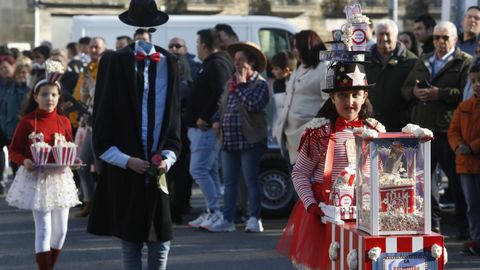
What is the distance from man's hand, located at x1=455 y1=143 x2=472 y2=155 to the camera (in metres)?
10.7

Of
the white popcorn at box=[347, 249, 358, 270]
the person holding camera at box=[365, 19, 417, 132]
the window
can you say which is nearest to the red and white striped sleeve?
the white popcorn at box=[347, 249, 358, 270]

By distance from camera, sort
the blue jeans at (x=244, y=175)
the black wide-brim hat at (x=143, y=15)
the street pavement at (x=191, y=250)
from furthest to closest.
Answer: the blue jeans at (x=244, y=175), the street pavement at (x=191, y=250), the black wide-brim hat at (x=143, y=15)

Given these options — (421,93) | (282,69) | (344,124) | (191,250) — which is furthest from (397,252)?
(282,69)

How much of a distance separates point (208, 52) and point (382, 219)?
7.44 metres

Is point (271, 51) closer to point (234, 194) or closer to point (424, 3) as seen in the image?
point (234, 194)

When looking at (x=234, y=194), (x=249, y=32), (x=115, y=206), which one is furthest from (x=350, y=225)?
(x=249, y=32)

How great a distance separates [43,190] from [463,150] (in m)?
3.89

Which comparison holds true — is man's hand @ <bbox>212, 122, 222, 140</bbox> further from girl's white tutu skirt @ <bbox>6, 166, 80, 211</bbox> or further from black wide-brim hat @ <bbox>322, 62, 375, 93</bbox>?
black wide-brim hat @ <bbox>322, 62, 375, 93</bbox>

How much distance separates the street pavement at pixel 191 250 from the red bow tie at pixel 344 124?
12.1 feet

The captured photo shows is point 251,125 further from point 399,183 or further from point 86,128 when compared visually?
point 399,183

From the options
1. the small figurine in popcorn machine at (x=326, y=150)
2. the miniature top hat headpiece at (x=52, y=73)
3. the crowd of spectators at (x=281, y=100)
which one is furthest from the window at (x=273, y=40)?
the small figurine in popcorn machine at (x=326, y=150)

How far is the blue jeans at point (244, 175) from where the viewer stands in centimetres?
1240

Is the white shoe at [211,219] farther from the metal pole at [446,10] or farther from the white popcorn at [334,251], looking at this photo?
the white popcorn at [334,251]

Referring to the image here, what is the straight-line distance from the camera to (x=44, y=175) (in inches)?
377
